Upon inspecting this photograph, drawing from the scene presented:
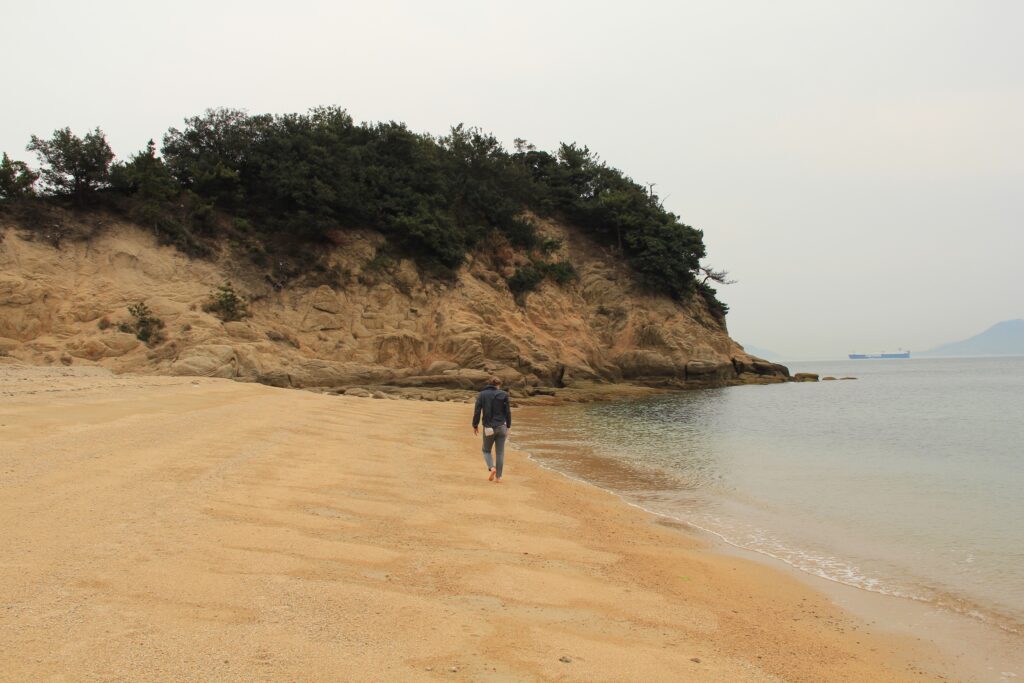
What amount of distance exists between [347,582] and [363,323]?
2831 centimetres

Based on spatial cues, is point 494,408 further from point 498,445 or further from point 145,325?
point 145,325

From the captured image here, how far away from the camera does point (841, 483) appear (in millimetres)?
12188

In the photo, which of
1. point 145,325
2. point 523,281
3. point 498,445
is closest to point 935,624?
point 498,445

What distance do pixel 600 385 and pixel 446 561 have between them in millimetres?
32000

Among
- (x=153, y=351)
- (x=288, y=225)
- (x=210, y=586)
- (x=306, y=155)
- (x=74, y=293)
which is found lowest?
(x=210, y=586)

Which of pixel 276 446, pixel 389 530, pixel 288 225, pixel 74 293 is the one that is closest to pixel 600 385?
pixel 288 225

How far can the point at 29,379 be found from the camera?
16.3m

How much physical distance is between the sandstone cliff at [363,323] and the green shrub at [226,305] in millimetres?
487

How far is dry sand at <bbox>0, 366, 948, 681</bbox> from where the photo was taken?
3568 millimetres

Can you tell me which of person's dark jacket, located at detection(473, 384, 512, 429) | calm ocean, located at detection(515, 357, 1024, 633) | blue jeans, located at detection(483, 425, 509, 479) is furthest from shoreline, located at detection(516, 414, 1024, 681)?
person's dark jacket, located at detection(473, 384, 512, 429)

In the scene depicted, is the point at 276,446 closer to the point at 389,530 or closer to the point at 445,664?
the point at 389,530

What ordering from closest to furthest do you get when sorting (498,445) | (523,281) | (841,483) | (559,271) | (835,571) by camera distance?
(835,571)
(498,445)
(841,483)
(523,281)
(559,271)

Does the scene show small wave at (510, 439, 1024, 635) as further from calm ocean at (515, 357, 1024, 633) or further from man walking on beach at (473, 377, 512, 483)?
man walking on beach at (473, 377, 512, 483)

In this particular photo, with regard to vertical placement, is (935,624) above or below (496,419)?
below
